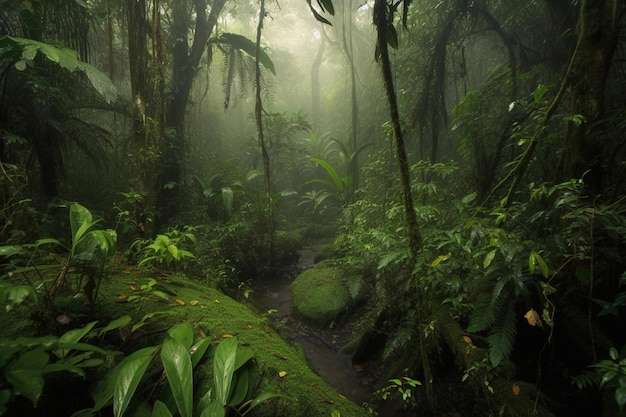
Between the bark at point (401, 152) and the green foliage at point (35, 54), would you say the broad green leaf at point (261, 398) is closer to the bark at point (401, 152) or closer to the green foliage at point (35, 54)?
the bark at point (401, 152)

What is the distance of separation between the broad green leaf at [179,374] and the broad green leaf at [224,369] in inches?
3.7

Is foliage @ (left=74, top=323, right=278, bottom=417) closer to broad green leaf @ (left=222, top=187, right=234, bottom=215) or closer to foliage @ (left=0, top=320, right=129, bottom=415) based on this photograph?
foliage @ (left=0, top=320, right=129, bottom=415)

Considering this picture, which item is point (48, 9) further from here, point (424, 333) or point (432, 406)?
point (432, 406)

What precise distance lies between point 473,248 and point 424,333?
0.72 m

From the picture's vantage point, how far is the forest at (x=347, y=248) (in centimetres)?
122

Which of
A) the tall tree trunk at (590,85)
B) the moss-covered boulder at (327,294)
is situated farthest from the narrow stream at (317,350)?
the tall tree trunk at (590,85)

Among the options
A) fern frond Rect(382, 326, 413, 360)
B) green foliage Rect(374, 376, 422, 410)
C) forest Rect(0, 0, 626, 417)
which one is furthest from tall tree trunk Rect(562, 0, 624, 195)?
green foliage Rect(374, 376, 422, 410)

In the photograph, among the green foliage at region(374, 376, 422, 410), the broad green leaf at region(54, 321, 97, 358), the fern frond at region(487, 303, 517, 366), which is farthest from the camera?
the green foliage at region(374, 376, 422, 410)

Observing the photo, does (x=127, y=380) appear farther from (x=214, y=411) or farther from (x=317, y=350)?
(x=317, y=350)

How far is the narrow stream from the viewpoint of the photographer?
261cm

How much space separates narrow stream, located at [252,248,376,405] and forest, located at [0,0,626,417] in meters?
0.02

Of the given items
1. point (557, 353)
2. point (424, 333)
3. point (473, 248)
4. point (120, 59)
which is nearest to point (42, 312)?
point (424, 333)

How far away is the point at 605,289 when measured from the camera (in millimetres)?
1730

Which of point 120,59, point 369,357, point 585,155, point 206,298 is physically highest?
point 120,59
